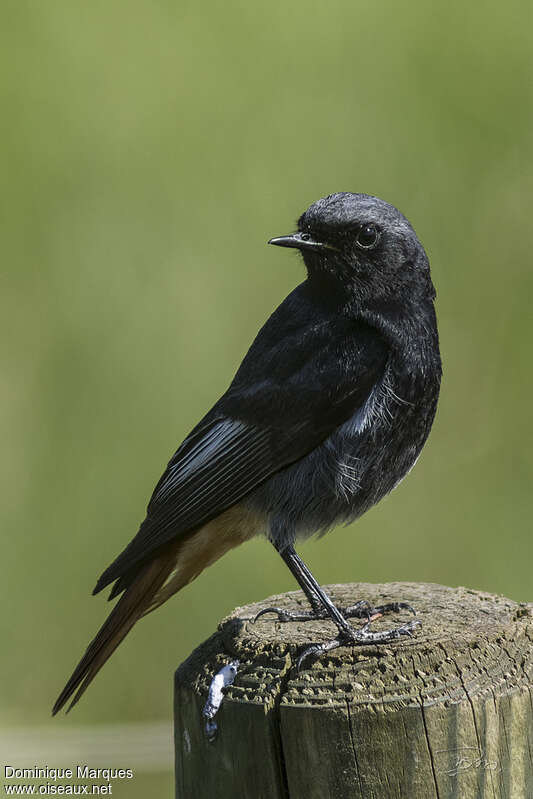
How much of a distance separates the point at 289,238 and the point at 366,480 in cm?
86

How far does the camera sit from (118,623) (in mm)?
3752

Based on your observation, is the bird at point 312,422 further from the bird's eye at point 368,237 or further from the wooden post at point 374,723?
the wooden post at point 374,723

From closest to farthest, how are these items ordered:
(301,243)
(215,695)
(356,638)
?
(215,695)
(356,638)
(301,243)

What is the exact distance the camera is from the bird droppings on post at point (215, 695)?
115 inches

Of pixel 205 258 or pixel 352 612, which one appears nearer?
pixel 352 612

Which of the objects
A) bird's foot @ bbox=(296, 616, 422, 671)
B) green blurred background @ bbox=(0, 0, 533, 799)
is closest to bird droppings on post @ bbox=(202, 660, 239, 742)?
bird's foot @ bbox=(296, 616, 422, 671)

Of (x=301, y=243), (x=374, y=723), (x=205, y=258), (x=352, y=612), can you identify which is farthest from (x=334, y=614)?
(x=205, y=258)

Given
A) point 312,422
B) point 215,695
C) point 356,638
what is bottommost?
point 215,695

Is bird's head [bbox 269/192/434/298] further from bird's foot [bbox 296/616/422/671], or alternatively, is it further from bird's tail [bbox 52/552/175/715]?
bird's foot [bbox 296/616/422/671]

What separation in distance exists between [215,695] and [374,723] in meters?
0.45

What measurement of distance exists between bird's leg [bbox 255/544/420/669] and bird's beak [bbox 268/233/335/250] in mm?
1038

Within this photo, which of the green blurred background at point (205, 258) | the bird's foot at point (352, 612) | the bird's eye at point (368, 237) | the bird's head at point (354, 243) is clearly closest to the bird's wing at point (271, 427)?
the bird's head at point (354, 243)

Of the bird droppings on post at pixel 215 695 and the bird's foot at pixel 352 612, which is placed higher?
the bird's foot at pixel 352 612

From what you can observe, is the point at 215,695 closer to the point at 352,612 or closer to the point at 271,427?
Result: the point at 352,612
